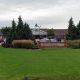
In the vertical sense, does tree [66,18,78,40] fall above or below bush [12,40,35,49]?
above

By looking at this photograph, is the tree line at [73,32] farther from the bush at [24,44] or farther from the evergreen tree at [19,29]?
the bush at [24,44]

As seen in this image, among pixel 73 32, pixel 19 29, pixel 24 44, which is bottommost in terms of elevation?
pixel 24 44

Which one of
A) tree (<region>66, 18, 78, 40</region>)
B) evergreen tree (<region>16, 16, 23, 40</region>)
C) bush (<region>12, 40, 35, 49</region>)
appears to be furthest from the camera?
tree (<region>66, 18, 78, 40</region>)

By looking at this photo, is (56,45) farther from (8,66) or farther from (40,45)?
(8,66)

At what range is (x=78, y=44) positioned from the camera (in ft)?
158

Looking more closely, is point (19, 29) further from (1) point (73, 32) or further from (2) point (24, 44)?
(2) point (24, 44)

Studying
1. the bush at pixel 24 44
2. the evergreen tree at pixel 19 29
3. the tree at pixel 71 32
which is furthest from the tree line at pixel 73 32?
the bush at pixel 24 44

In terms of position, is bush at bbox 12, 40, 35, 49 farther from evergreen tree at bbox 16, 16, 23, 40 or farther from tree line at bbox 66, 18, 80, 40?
tree line at bbox 66, 18, 80, 40

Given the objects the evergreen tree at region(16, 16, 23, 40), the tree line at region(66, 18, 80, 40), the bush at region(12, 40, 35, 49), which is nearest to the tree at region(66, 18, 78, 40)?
the tree line at region(66, 18, 80, 40)

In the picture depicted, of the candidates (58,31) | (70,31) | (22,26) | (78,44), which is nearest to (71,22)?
(70,31)

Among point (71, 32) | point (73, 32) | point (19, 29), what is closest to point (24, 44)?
point (19, 29)

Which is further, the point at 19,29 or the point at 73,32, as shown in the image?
the point at 73,32

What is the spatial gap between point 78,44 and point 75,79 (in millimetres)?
33084

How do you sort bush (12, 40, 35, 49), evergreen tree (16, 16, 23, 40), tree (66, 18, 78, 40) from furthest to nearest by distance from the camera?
tree (66, 18, 78, 40), evergreen tree (16, 16, 23, 40), bush (12, 40, 35, 49)
